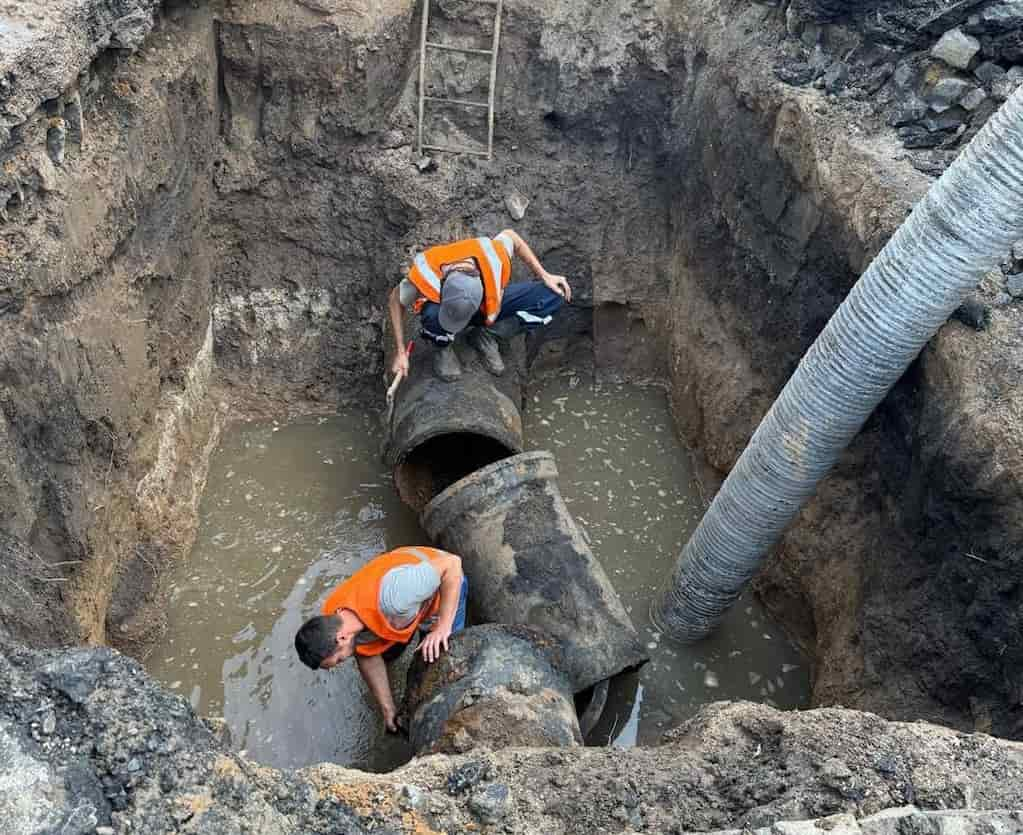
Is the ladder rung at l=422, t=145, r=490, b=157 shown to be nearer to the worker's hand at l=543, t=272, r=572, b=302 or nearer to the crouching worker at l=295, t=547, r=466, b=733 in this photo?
the worker's hand at l=543, t=272, r=572, b=302

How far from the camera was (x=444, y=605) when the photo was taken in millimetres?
3883

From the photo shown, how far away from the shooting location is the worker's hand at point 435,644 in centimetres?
376

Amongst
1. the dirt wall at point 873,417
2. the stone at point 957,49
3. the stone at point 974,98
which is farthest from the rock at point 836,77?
the stone at point 974,98

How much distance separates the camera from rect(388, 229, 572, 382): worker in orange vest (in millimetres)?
4770

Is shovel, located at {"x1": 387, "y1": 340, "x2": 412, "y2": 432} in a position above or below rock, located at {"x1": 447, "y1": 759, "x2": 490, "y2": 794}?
below

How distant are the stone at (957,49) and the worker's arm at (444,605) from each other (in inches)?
158

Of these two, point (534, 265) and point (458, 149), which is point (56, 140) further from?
point (458, 149)

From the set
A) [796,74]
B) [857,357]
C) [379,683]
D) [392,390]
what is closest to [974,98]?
[796,74]

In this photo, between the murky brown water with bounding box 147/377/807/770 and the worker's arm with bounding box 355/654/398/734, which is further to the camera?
the murky brown water with bounding box 147/377/807/770

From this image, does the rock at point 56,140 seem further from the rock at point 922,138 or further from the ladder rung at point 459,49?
the rock at point 922,138

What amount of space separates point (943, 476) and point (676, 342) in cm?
280

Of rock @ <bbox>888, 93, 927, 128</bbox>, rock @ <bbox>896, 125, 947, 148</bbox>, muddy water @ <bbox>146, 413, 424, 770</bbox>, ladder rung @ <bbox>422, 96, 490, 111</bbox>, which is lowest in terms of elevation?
muddy water @ <bbox>146, 413, 424, 770</bbox>

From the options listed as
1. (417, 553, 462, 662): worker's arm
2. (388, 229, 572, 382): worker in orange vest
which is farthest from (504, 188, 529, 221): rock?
(417, 553, 462, 662): worker's arm

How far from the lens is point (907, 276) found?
3.60 m
